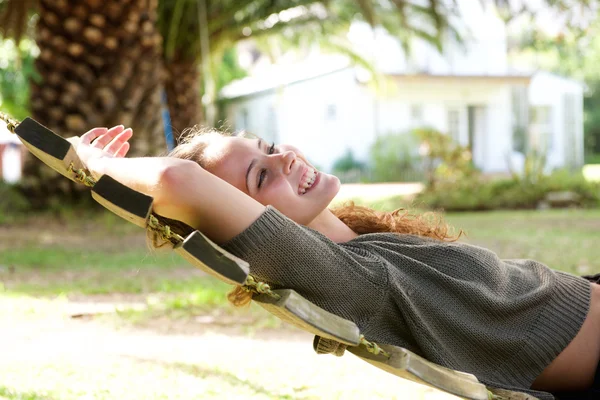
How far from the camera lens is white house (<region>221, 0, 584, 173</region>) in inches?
1019

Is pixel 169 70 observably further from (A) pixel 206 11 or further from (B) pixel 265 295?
(B) pixel 265 295

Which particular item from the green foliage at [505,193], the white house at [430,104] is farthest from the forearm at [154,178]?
the white house at [430,104]

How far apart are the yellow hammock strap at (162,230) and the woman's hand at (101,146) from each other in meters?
0.36

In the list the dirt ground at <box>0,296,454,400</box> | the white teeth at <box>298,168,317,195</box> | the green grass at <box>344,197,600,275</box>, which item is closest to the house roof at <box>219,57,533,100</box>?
the green grass at <box>344,197,600,275</box>

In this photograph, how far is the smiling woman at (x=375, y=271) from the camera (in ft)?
6.56

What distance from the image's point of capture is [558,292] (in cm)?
242

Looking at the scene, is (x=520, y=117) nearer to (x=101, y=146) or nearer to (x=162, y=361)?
(x=162, y=361)

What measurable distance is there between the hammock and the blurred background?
3.15ft

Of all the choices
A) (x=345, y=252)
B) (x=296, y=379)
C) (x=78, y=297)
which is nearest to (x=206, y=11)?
(x=78, y=297)

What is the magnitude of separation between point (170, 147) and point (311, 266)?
1145 cm

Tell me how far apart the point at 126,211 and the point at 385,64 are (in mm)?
24594

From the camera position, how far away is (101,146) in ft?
8.13

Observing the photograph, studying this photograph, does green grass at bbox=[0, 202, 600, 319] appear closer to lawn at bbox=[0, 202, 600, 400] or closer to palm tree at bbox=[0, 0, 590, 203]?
lawn at bbox=[0, 202, 600, 400]

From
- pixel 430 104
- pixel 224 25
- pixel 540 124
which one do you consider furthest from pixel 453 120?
pixel 224 25
